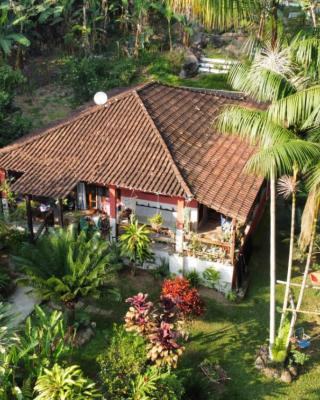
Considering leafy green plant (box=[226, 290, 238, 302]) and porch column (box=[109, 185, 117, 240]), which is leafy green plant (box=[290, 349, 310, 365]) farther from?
porch column (box=[109, 185, 117, 240])

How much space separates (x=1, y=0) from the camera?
35.9m

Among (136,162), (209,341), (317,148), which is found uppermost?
(317,148)

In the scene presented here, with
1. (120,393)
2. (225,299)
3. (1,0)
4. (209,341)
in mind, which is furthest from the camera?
(1,0)

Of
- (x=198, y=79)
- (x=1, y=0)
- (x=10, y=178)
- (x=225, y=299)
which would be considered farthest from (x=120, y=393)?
(x=1, y=0)

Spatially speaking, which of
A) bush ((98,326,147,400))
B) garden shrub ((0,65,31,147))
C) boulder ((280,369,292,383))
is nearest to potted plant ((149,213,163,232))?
bush ((98,326,147,400))

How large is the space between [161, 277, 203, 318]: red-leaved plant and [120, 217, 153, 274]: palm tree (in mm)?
2195

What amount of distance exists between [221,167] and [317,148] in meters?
7.19

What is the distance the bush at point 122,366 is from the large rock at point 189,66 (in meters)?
27.1

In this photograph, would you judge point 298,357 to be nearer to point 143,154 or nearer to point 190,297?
point 190,297

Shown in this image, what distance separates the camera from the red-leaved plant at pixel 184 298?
14.0 meters

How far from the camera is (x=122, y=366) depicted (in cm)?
1241

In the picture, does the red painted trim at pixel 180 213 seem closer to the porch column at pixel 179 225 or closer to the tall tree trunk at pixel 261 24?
the porch column at pixel 179 225

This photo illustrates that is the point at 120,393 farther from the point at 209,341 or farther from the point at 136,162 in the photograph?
the point at 136,162

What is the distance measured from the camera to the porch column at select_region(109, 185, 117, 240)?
1767 centimetres
